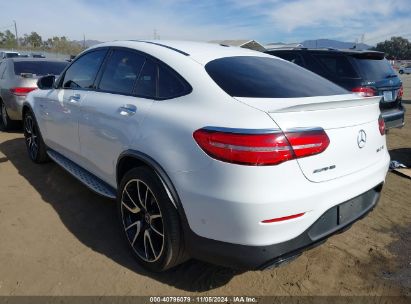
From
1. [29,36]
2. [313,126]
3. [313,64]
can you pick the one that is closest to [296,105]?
[313,126]

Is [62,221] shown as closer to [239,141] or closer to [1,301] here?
[1,301]

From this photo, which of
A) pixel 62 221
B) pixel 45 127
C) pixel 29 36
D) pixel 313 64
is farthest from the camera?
pixel 29 36

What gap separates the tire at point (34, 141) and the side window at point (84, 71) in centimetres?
110

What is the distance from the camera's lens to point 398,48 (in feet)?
277

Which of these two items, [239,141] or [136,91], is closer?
[239,141]

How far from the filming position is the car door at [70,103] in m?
3.88

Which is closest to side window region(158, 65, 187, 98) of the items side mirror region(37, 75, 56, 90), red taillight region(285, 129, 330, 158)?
red taillight region(285, 129, 330, 158)

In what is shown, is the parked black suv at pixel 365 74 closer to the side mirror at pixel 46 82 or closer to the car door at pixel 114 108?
the car door at pixel 114 108

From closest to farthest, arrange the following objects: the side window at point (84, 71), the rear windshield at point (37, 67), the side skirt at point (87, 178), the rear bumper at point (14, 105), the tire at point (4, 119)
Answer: the side skirt at point (87, 178) → the side window at point (84, 71) → the rear bumper at point (14, 105) → the rear windshield at point (37, 67) → the tire at point (4, 119)

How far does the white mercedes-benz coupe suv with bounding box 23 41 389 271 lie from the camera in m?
2.20

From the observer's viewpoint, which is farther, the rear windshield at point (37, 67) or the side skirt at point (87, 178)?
the rear windshield at point (37, 67)

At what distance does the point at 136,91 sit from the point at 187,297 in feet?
5.26

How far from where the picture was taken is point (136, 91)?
10.2 ft

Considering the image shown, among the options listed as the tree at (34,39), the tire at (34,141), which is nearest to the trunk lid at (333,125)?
the tire at (34,141)
